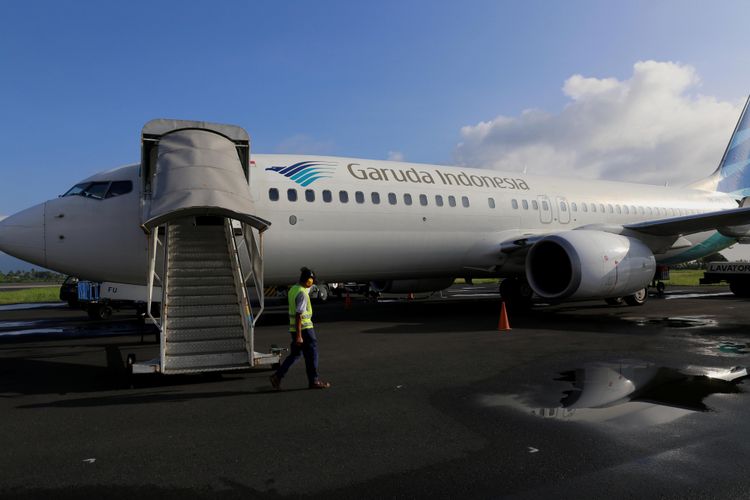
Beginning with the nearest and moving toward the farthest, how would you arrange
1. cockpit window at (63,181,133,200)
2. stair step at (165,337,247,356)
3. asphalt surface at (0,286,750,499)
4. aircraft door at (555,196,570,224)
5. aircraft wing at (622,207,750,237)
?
asphalt surface at (0,286,750,499)
stair step at (165,337,247,356)
cockpit window at (63,181,133,200)
aircraft wing at (622,207,750,237)
aircraft door at (555,196,570,224)

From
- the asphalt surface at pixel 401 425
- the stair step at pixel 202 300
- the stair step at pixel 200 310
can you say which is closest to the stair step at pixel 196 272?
the stair step at pixel 202 300

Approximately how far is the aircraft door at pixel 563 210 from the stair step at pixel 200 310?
11419 mm

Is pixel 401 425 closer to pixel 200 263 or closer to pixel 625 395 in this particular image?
pixel 625 395

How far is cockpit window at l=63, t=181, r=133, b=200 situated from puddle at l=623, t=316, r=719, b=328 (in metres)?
11.7

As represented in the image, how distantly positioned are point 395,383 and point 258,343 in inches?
170

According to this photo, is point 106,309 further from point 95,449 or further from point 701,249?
point 701,249

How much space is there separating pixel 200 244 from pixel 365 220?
4.35m

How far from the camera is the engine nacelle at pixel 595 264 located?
12.0 metres

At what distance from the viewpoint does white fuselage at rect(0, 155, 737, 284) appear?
385 inches

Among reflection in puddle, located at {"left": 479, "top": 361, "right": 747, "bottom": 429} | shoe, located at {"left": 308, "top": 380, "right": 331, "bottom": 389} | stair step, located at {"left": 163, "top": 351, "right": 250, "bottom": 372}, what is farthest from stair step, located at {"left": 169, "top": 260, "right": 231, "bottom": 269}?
reflection in puddle, located at {"left": 479, "top": 361, "right": 747, "bottom": 429}

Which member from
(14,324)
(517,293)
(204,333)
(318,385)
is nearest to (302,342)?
(318,385)

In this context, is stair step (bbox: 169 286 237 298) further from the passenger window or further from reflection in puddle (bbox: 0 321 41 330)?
reflection in puddle (bbox: 0 321 41 330)

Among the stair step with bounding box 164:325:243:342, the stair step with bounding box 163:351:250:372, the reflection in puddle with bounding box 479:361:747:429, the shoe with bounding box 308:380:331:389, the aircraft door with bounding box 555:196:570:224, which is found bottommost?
the reflection in puddle with bounding box 479:361:747:429

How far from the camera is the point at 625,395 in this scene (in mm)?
5699
